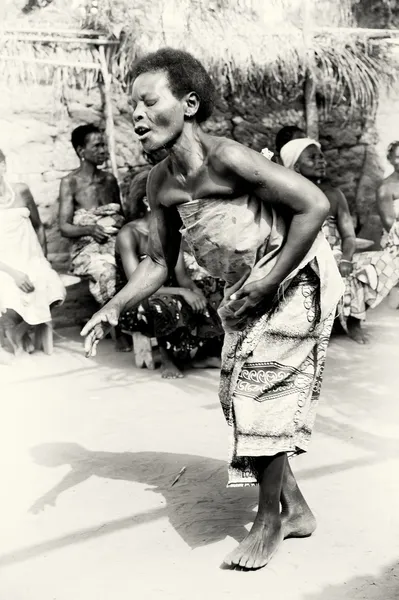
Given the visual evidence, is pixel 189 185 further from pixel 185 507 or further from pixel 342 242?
pixel 342 242

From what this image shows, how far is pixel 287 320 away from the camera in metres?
2.67

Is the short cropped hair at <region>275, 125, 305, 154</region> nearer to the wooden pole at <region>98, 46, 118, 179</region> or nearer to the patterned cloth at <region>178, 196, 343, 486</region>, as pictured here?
the wooden pole at <region>98, 46, 118, 179</region>

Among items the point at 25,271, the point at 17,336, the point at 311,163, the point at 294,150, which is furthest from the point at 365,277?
the point at 17,336

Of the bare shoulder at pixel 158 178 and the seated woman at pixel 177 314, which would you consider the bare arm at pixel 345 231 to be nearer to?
the seated woman at pixel 177 314

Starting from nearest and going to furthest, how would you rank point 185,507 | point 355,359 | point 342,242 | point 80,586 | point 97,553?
point 80,586
point 97,553
point 185,507
point 355,359
point 342,242

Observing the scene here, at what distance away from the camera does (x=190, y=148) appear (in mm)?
2648

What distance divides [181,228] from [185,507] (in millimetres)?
1223

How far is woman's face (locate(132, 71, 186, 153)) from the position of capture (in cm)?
257

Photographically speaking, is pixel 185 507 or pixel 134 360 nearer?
pixel 185 507

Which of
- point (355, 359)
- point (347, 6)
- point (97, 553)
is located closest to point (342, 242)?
point (355, 359)

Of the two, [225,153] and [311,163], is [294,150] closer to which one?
[311,163]

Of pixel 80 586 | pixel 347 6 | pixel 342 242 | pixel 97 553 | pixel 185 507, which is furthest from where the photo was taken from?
pixel 347 6

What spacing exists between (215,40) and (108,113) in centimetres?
125

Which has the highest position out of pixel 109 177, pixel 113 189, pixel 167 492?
pixel 109 177
